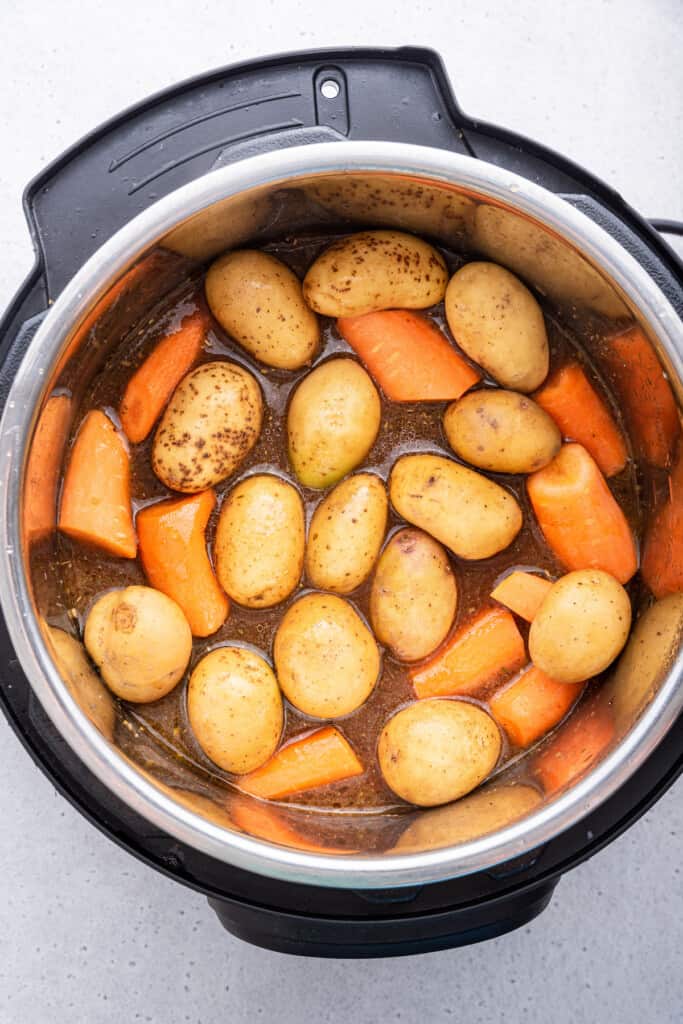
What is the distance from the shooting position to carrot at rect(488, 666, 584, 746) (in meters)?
0.98

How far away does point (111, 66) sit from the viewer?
107cm

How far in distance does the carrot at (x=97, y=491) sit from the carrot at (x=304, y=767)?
0.26 m

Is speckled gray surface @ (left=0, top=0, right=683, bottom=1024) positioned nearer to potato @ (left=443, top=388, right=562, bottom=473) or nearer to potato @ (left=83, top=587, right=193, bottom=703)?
potato @ (left=83, top=587, right=193, bottom=703)

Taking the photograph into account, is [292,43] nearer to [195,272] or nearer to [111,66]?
[111,66]

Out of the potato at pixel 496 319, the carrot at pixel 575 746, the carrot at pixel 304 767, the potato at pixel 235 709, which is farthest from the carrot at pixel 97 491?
the carrot at pixel 575 746

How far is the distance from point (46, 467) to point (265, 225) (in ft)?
1.04

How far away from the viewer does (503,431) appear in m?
0.94

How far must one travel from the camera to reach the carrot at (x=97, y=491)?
0.95 metres

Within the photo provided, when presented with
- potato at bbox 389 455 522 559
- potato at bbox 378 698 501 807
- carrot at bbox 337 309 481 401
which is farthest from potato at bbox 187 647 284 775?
carrot at bbox 337 309 481 401

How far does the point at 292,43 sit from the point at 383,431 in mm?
470

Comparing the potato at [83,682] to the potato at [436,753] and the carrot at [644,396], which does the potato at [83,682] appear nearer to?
the potato at [436,753]

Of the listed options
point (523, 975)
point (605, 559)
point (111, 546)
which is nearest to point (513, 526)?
point (605, 559)

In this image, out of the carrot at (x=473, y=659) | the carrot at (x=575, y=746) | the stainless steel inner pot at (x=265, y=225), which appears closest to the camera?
the stainless steel inner pot at (x=265, y=225)

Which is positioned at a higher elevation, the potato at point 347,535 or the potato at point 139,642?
the potato at point 347,535
